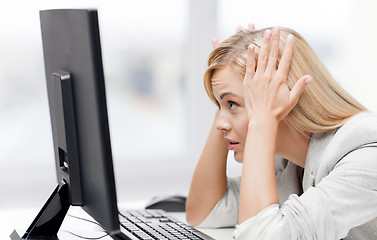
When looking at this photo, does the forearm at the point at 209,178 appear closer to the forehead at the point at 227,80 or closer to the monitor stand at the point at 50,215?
the forehead at the point at 227,80

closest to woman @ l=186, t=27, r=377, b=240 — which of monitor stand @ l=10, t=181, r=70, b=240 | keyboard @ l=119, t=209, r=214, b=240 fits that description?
keyboard @ l=119, t=209, r=214, b=240

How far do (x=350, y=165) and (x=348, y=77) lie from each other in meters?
1.68

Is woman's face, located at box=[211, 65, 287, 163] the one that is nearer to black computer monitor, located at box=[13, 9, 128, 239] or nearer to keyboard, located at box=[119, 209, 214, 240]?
keyboard, located at box=[119, 209, 214, 240]

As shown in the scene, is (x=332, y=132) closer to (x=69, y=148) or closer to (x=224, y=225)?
(x=224, y=225)

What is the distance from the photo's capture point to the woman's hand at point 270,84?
4.10 ft

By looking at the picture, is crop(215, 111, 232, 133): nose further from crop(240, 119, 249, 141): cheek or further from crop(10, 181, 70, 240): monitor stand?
crop(10, 181, 70, 240): monitor stand

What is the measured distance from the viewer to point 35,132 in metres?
2.47

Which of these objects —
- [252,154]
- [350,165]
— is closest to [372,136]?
[350,165]

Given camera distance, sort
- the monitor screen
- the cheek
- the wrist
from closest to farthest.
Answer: the monitor screen, the wrist, the cheek

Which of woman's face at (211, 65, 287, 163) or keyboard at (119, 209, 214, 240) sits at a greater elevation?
woman's face at (211, 65, 287, 163)

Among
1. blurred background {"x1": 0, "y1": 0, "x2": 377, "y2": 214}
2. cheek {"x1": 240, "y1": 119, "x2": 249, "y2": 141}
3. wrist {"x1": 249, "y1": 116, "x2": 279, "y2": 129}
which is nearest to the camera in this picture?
wrist {"x1": 249, "y1": 116, "x2": 279, "y2": 129}

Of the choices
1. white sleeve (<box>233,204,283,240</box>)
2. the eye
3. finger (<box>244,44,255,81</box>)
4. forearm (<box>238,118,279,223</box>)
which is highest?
finger (<box>244,44,255,81</box>)

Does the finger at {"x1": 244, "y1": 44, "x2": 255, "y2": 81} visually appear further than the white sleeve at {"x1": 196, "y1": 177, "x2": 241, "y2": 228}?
No

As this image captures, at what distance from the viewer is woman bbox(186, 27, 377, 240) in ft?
3.77
